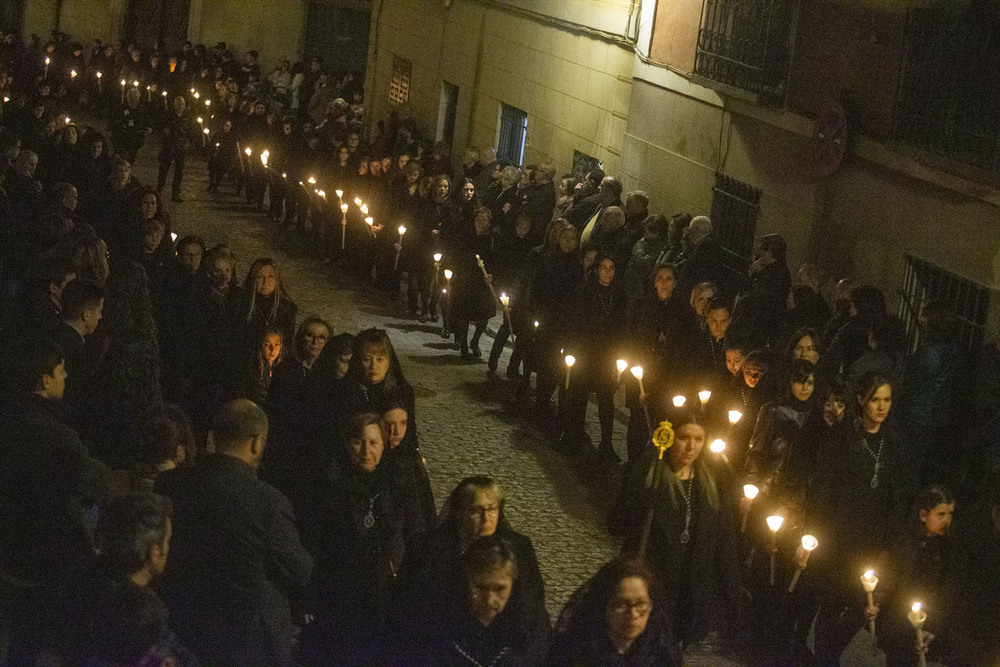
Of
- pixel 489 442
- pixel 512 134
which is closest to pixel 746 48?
pixel 489 442

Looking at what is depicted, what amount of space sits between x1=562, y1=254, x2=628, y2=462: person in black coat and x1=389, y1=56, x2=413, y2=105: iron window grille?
1658 cm

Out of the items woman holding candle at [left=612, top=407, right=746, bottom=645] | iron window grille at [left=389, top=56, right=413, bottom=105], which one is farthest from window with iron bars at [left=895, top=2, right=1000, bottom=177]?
iron window grille at [left=389, top=56, right=413, bottom=105]

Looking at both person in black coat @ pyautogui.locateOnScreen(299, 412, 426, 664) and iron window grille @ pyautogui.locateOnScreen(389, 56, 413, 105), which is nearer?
person in black coat @ pyautogui.locateOnScreen(299, 412, 426, 664)

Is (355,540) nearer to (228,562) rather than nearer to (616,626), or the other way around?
(228,562)

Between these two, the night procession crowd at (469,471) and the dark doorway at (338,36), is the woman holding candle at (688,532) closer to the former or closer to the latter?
the night procession crowd at (469,471)

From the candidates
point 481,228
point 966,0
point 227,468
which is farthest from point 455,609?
point 481,228

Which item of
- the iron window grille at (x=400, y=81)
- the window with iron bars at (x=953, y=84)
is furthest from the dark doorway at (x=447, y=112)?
the window with iron bars at (x=953, y=84)

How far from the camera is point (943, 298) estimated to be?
1303 centimetres

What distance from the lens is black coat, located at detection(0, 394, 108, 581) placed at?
6371mm

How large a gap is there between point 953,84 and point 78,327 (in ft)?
26.1

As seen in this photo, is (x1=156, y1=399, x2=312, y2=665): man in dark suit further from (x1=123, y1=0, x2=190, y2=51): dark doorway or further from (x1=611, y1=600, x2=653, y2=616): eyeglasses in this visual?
(x1=123, y1=0, x2=190, y2=51): dark doorway

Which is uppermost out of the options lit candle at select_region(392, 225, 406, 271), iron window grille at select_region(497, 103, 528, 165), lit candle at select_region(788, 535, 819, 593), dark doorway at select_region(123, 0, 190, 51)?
dark doorway at select_region(123, 0, 190, 51)

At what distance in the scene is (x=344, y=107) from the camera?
27.4 m

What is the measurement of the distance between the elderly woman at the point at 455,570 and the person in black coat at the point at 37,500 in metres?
1.47
